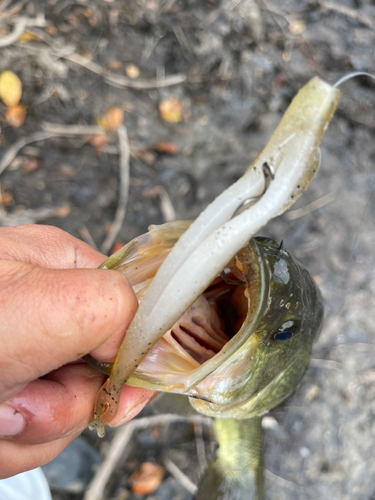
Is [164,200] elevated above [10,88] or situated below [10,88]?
below

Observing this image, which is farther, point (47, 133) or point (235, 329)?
point (47, 133)

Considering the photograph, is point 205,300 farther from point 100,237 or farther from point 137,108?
point 137,108

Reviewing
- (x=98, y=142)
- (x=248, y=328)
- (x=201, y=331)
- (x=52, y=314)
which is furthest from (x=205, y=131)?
(x=52, y=314)

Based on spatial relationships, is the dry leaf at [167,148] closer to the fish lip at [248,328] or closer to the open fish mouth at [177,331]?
the open fish mouth at [177,331]

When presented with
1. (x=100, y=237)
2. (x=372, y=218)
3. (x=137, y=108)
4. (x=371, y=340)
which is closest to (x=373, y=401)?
(x=371, y=340)

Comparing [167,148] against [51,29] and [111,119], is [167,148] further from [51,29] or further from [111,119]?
[51,29]
